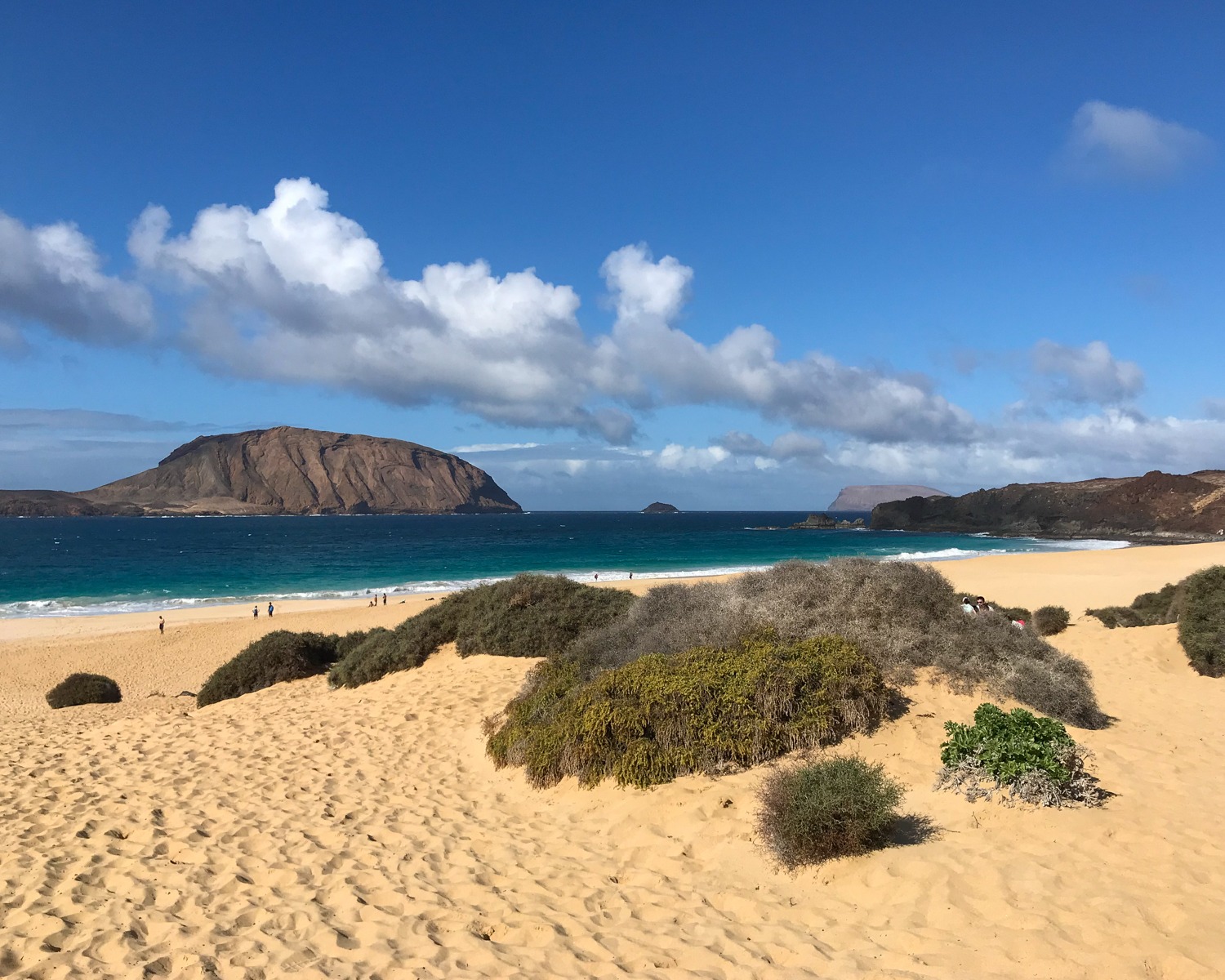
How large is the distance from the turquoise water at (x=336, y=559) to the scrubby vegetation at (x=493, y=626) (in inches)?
989

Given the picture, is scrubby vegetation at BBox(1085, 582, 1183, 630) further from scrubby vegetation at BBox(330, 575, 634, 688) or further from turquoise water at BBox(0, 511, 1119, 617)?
turquoise water at BBox(0, 511, 1119, 617)

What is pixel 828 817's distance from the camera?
5559 millimetres

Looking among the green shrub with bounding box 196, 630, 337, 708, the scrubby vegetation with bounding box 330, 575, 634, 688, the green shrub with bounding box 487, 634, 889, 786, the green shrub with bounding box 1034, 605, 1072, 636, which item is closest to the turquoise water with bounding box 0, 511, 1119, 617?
the green shrub with bounding box 196, 630, 337, 708

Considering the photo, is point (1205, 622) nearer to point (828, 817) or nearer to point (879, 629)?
point (879, 629)

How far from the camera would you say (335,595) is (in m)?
38.5

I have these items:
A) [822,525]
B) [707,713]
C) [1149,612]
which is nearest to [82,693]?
[707,713]

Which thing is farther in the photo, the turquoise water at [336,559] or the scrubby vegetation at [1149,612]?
the turquoise water at [336,559]

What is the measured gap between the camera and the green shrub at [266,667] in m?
15.5

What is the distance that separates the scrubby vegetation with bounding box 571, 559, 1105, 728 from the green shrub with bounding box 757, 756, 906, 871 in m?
3.06

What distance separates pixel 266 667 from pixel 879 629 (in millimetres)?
13022

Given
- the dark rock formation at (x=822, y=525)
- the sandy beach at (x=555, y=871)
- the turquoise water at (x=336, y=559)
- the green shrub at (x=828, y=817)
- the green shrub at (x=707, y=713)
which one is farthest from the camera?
the dark rock formation at (x=822, y=525)

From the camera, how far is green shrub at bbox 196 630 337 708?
50.8 feet

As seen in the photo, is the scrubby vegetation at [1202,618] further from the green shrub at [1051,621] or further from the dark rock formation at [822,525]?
the dark rock formation at [822,525]

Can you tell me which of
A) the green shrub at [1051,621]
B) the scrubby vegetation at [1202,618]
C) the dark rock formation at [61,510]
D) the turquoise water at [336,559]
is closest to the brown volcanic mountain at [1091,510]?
the turquoise water at [336,559]
